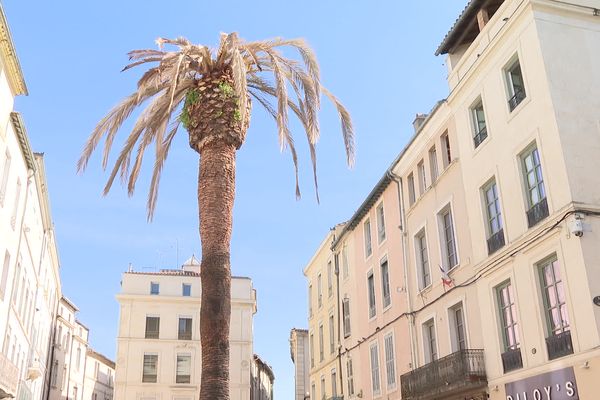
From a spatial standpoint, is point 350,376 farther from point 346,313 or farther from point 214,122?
point 214,122

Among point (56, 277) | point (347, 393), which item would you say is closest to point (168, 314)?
point (56, 277)

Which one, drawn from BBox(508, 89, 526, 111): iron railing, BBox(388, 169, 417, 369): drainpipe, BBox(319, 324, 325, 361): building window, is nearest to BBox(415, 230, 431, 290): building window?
BBox(388, 169, 417, 369): drainpipe

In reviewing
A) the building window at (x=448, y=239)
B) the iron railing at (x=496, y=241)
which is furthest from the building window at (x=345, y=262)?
the iron railing at (x=496, y=241)

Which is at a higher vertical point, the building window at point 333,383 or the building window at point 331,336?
the building window at point 331,336

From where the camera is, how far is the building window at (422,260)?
23203 millimetres

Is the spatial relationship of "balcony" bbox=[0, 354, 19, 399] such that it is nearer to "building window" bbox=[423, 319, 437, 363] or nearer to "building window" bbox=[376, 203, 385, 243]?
"building window" bbox=[423, 319, 437, 363]

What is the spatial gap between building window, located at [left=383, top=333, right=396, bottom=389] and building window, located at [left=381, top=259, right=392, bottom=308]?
4.63ft

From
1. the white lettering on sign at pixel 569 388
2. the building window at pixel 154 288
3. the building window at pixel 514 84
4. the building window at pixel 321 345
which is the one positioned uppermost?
the building window at pixel 154 288

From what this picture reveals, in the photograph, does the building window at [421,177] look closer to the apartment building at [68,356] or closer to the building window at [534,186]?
the building window at [534,186]

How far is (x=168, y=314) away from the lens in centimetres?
5484

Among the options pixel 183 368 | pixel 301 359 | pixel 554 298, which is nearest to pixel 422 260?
pixel 554 298

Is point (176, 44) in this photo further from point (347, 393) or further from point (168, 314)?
point (168, 314)

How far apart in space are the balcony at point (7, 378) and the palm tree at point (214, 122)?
7.51 metres

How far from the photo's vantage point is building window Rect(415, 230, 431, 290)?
23203 mm
